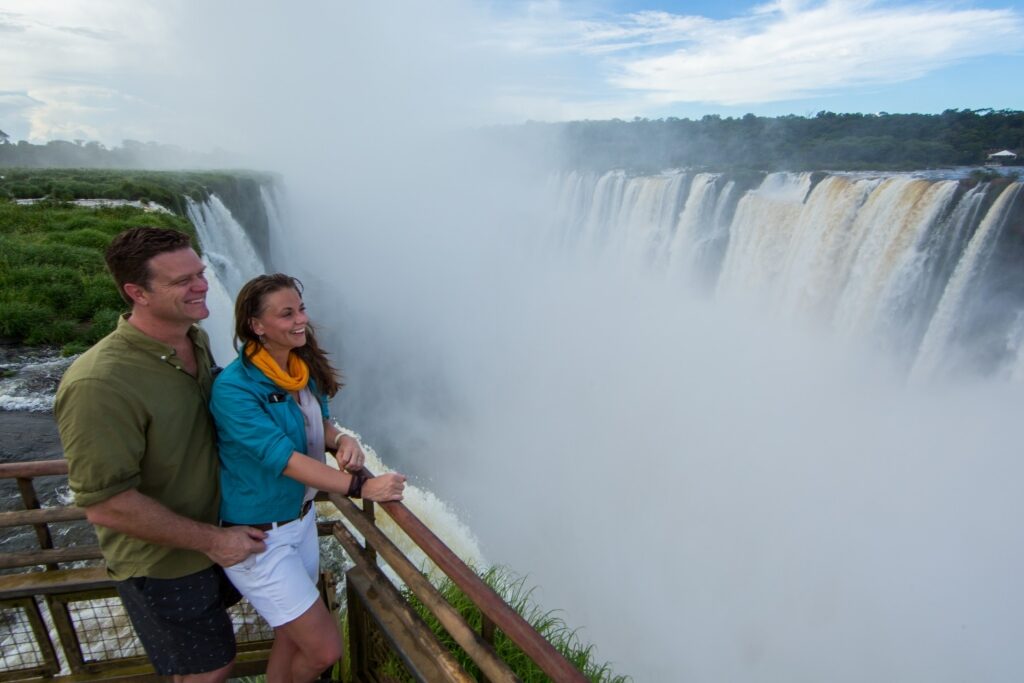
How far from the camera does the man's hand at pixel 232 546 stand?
65.7 inches

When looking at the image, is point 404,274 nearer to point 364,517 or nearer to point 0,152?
point 364,517

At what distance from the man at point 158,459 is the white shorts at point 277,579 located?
0.23 ft

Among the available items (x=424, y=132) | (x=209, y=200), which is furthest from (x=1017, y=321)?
(x=424, y=132)

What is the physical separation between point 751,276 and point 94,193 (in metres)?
18.4

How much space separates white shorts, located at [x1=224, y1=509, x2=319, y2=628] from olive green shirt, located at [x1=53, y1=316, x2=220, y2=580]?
0.42ft

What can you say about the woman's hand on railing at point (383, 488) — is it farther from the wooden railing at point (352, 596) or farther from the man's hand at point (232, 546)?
the man's hand at point (232, 546)

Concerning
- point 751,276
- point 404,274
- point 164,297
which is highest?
point 164,297

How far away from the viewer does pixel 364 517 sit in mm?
2006

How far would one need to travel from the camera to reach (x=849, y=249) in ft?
40.1

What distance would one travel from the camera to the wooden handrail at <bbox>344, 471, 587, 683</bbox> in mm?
1253

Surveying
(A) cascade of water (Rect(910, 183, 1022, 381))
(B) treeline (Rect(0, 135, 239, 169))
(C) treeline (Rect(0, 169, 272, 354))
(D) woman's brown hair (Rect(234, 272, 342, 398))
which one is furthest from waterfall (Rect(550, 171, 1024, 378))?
(B) treeline (Rect(0, 135, 239, 169))

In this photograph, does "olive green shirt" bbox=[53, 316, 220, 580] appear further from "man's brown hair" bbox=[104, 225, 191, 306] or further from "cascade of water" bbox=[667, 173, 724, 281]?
"cascade of water" bbox=[667, 173, 724, 281]

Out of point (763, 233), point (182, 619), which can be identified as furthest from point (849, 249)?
point (182, 619)

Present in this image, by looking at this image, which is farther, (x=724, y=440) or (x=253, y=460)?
(x=724, y=440)
